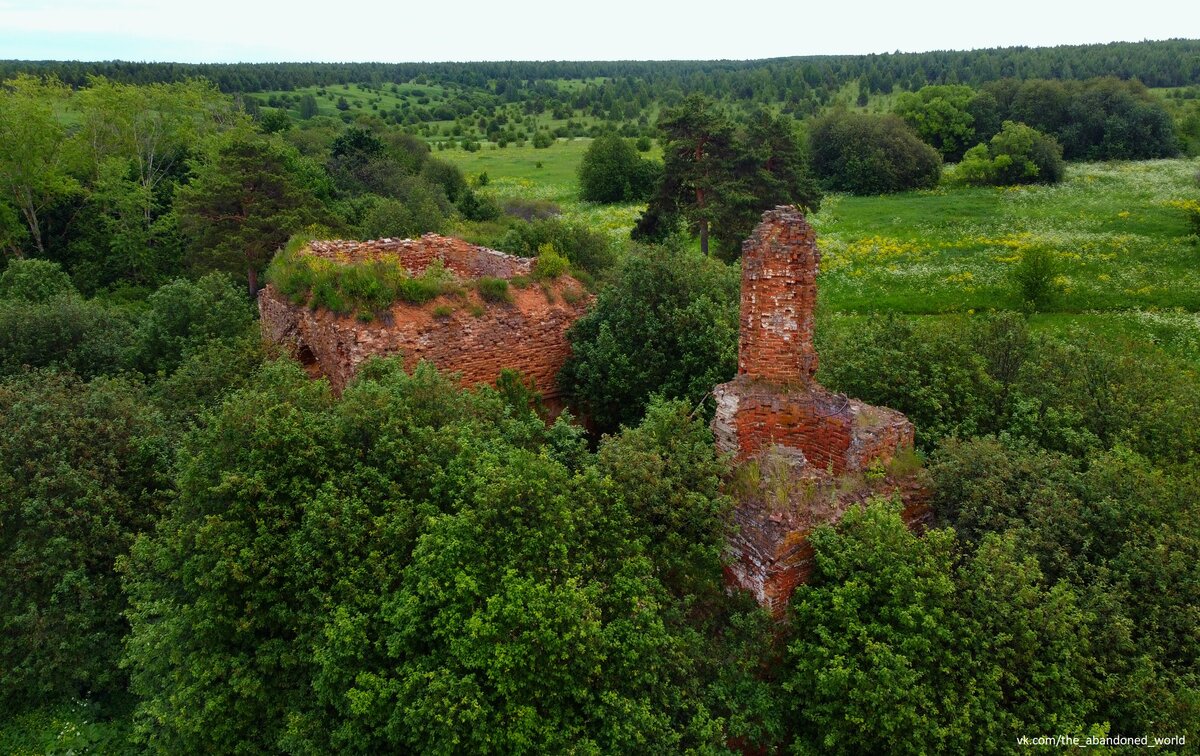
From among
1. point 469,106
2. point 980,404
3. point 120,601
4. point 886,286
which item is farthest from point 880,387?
point 469,106

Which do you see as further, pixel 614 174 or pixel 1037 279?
pixel 614 174

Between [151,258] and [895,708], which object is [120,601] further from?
[151,258]

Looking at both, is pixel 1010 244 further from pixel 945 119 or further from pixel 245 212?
pixel 245 212

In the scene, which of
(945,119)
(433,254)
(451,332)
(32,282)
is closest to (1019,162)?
(945,119)

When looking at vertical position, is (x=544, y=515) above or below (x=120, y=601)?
above

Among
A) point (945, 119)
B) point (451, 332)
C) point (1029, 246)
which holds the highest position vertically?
point (945, 119)

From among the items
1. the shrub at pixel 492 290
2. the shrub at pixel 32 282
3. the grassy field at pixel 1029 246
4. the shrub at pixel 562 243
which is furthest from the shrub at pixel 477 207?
the shrub at pixel 492 290

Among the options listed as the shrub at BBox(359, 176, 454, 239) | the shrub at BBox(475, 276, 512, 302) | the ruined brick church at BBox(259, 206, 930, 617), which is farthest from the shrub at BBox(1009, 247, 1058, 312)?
the shrub at BBox(359, 176, 454, 239)

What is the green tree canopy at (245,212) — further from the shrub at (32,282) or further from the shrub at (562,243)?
the shrub at (562,243)
